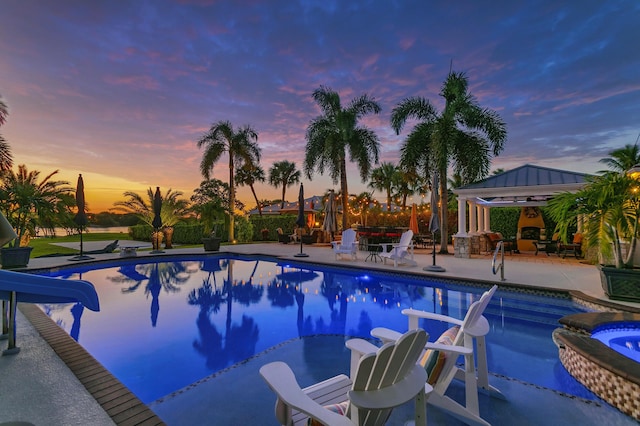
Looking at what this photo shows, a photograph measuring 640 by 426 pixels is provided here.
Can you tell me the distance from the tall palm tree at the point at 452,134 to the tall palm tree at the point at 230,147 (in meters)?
11.0

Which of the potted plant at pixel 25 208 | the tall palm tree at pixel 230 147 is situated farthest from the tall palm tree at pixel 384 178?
the potted plant at pixel 25 208

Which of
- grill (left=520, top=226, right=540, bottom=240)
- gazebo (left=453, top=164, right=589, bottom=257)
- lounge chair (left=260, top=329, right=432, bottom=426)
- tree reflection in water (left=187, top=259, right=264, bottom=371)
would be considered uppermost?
gazebo (left=453, top=164, right=589, bottom=257)

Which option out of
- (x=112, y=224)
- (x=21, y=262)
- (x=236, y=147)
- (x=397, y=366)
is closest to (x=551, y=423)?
(x=397, y=366)

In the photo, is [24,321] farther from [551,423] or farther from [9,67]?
[9,67]

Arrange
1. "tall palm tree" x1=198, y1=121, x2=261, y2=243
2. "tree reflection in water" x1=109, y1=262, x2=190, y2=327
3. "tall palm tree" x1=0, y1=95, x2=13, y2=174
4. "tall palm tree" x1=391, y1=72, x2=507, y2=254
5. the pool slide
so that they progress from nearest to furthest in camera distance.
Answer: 1. the pool slide
2. "tree reflection in water" x1=109, y1=262, x2=190, y2=327
3. "tall palm tree" x1=0, y1=95, x2=13, y2=174
4. "tall palm tree" x1=391, y1=72, x2=507, y2=254
5. "tall palm tree" x1=198, y1=121, x2=261, y2=243

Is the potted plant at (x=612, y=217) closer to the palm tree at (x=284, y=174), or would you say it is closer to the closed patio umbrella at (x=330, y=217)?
the closed patio umbrella at (x=330, y=217)

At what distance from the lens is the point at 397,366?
1.48 metres

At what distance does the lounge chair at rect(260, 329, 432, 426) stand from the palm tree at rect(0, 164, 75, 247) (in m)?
12.9

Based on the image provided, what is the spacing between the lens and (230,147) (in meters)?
20.2

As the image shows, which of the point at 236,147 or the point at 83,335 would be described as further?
the point at 236,147

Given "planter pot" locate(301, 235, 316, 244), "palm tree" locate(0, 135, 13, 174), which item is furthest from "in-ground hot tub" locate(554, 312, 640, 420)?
"palm tree" locate(0, 135, 13, 174)

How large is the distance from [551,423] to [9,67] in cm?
1600

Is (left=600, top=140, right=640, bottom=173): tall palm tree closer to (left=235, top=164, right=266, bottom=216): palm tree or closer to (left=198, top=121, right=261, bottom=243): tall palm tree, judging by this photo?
(left=198, top=121, right=261, bottom=243): tall palm tree

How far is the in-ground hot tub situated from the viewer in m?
2.53
